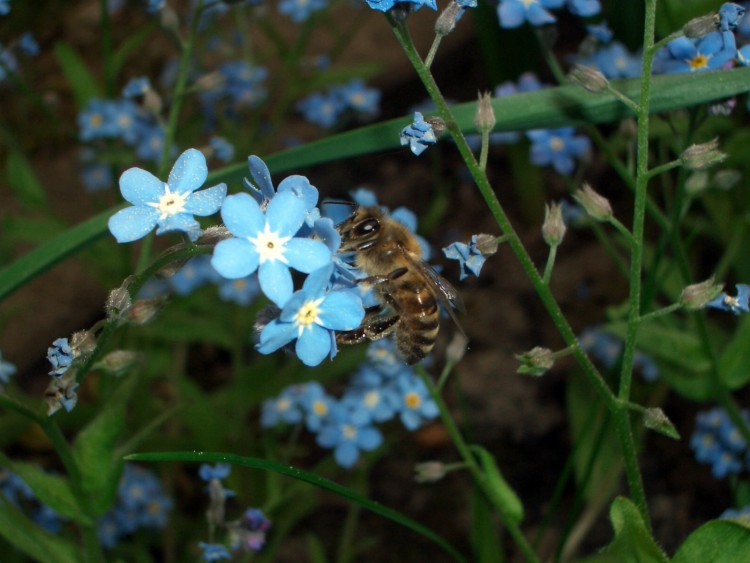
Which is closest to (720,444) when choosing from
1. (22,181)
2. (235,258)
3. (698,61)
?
(698,61)

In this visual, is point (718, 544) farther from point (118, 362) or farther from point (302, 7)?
point (302, 7)

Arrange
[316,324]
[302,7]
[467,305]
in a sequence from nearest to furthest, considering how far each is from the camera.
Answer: [316,324] → [302,7] → [467,305]

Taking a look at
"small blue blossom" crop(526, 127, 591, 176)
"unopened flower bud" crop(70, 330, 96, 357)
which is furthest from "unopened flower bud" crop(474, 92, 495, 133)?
"small blue blossom" crop(526, 127, 591, 176)

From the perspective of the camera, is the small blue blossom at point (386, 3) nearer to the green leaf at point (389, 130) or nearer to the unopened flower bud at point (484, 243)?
the unopened flower bud at point (484, 243)

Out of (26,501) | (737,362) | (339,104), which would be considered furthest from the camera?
(339,104)

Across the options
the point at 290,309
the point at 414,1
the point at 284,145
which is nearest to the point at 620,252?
the point at 284,145

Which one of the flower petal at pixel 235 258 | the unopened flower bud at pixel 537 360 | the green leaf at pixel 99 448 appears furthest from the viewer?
the green leaf at pixel 99 448

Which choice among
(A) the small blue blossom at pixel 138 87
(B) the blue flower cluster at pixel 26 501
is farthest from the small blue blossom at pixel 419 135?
(B) the blue flower cluster at pixel 26 501
